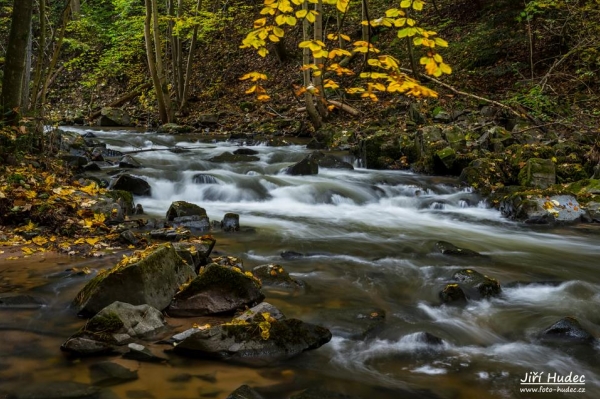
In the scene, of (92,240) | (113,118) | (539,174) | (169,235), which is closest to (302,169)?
(539,174)

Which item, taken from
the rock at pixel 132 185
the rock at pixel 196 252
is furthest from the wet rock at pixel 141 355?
the rock at pixel 132 185

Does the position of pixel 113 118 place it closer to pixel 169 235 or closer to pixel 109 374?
pixel 169 235

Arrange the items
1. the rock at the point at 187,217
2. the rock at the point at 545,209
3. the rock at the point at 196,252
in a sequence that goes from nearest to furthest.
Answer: the rock at the point at 196,252 → the rock at the point at 187,217 → the rock at the point at 545,209

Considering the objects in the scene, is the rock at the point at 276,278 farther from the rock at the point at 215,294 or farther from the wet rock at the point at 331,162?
the wet rock at the point at 331,162

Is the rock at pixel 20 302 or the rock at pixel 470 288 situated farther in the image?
the rock at pixel 470 288

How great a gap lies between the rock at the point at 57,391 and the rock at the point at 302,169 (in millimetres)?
8883

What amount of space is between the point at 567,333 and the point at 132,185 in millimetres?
7490

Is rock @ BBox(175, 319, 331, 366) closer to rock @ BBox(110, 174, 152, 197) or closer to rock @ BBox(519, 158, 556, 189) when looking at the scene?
rock @ BBox(110, 174, 152, 197)

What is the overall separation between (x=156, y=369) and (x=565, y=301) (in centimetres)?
412

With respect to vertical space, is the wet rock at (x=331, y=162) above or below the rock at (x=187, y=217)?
above

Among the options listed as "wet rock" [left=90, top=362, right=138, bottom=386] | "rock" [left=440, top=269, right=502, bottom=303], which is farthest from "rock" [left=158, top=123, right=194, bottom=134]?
"wet rock" [left=90, top=362, right=138, bottom=386]

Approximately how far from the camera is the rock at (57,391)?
9.11 feet

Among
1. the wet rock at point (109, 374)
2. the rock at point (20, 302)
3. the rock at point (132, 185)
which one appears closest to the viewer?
the wet rock at point (109, 374)

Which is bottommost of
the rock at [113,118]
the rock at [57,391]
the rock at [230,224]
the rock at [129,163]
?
the rock at [57,391]
